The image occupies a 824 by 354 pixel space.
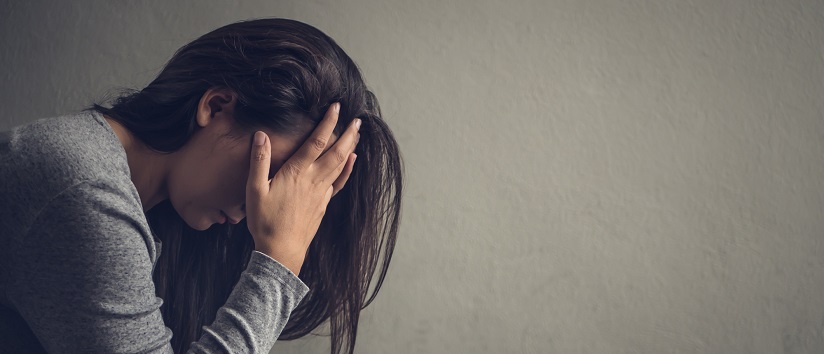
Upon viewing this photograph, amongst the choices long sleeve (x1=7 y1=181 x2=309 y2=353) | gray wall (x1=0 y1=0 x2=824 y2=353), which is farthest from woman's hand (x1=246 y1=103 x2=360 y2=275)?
gray wall (x1=0 y1=0 x2=824 y2=353)

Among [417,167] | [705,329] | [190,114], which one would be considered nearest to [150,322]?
[190,114]

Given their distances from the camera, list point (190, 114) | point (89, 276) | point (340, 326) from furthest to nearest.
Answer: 1. point (340, 326)
2. point (190, 114)
3. point (89, 276)

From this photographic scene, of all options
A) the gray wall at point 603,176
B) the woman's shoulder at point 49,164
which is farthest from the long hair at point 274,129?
the gray wall at point 603,176

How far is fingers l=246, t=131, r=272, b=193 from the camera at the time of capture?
705 millimetres

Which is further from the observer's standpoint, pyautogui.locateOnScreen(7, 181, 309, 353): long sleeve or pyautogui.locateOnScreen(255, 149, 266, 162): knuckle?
pyautogui.locateOnScreen(255, 149, 266, 162): knuckle

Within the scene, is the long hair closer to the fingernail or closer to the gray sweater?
the fingernail

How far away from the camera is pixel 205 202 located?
2.43 ft

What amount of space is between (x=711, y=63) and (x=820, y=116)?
0.22 m

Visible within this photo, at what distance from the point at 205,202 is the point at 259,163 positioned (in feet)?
0.29

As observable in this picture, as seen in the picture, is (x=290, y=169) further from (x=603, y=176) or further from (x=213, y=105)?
(x=603, y=176)

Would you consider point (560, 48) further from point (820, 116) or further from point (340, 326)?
point (340, 326)

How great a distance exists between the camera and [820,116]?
3.78ft

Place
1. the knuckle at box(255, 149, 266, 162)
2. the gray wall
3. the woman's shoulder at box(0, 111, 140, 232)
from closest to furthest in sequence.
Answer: the woman's shoulder at box(0, 111, 140, 232)
the knuckle at box(255, 149, 266, 162)
the gray wall

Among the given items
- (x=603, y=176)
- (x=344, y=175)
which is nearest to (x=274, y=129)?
(x=344, y=175)
